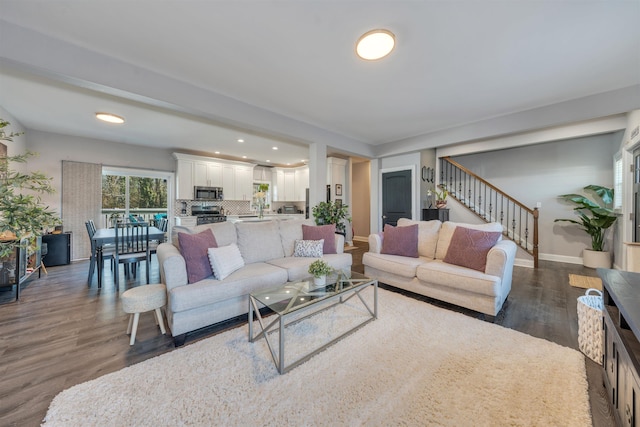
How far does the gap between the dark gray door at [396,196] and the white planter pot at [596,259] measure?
321cm

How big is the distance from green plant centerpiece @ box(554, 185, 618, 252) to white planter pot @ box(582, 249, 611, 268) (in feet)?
0.39

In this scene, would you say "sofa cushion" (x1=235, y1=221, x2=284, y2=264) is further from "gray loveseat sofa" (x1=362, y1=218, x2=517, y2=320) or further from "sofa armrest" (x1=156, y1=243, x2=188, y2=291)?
"gray loveseat sofa" (x1=362, y1=218, x2=517, y2=320)

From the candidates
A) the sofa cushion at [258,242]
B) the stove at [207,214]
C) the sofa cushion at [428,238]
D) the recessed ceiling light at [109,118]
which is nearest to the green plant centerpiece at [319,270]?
the sofa cushion at [258,242]

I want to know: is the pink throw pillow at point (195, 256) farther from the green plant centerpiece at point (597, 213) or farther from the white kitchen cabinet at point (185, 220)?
the green plant centerpiece at point (597, 213)

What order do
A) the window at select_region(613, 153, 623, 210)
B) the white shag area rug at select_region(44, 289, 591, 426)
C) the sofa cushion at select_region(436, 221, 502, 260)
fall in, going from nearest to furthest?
the white shag area rug at select_region(44, 289, 591, 426), the sofa cushion at select_region(436, 221, 502, 260), the window at select_region(613, 153, 623, 210)

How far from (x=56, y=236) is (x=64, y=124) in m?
2.07

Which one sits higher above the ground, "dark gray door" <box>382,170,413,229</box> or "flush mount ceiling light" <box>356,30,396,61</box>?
"flush mount ceiling light" <box>356,30,396,61</box>

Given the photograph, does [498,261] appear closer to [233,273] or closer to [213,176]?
[233,273]

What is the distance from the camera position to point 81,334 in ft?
7.24

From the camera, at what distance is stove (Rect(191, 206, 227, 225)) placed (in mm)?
6426

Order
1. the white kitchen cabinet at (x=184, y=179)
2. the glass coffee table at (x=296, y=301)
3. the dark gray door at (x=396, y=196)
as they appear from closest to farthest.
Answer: the glass coffee table at (x=296, y=301)
the dark gray door at (x=396, y=196)
the white kitchen cabinet at (x=184, y=179)

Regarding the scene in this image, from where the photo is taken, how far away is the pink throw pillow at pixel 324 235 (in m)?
3.51

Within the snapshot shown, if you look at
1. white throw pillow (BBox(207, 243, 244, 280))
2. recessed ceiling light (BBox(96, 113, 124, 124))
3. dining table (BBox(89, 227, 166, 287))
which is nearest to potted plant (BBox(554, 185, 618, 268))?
white throw pillow (BBox(207, 243, 244, 280))

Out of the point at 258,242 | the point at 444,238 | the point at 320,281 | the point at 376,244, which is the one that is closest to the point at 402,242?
the point at 376,244
